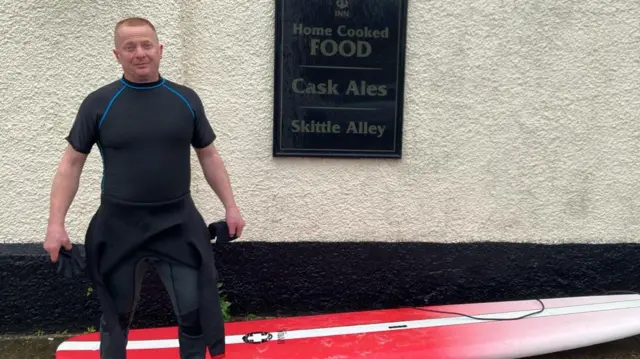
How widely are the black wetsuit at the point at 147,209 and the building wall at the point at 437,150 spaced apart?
114 cm

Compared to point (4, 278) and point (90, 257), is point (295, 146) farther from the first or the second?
point (4, 278)

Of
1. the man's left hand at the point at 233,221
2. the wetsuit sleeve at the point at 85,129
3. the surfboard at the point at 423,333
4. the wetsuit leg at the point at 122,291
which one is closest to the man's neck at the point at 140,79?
the wetsuit sleeve at the point at 85,129

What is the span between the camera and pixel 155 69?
2396mm

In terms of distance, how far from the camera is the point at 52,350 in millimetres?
3467

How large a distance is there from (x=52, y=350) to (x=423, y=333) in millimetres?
2310

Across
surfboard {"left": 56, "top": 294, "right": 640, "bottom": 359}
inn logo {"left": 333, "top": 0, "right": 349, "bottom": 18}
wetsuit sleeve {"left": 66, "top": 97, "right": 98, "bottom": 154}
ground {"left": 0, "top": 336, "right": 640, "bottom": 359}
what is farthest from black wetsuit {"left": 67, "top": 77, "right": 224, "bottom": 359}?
inn logo {"left": 333, "top": 0, "right": 349, "bottom": 18}

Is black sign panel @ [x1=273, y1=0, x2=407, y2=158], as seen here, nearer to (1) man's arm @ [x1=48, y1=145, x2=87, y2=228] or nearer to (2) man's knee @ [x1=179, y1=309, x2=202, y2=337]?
(2) man's knee @ [x1=179, y1=309, x2=202, y2=337]

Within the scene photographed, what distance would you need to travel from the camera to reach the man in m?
2.35

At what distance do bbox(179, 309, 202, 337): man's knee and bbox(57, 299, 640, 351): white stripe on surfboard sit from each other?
2.25ft

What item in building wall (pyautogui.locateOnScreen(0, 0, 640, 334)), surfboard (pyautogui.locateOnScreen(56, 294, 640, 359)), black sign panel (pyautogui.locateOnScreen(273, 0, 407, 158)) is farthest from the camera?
black sign panel (pyautogui.locateOnScreen(273, 0, 407, 158))

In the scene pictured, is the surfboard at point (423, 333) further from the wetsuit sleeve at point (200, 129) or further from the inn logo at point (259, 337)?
the wetsuit sleeve at point (200, 129)

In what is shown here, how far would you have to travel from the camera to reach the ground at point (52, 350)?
3414 millimetres

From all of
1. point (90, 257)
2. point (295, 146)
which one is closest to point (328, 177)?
point (295, 146)

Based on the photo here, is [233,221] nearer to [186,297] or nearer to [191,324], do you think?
[186,297]
